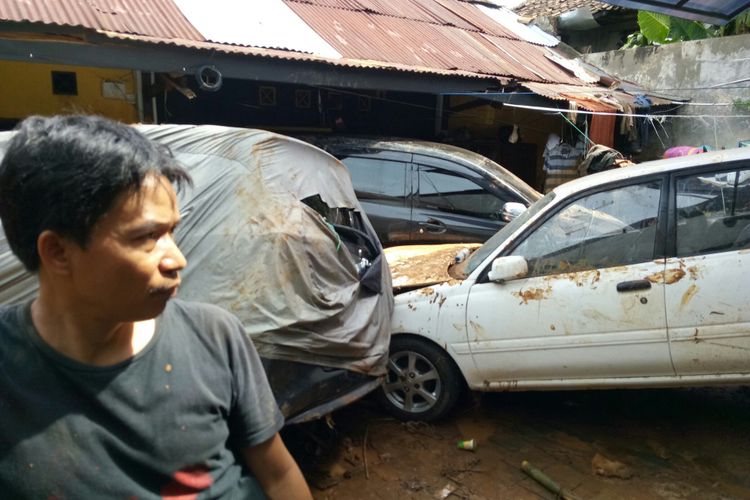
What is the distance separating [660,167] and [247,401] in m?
3.04

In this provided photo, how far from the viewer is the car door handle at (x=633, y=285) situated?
128 inches

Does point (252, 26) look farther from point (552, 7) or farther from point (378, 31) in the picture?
point (552, 7)

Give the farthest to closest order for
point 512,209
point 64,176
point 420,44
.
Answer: point 420,44 → point 512,209 → point 64,176

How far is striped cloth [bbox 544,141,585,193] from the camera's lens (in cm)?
945

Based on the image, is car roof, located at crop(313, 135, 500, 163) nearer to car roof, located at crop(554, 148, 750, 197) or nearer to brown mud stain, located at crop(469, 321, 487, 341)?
car roof, located at crop(554, 148, 750, 197)

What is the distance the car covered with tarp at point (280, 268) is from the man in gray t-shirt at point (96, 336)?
145 centimetres

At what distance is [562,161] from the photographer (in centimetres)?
947

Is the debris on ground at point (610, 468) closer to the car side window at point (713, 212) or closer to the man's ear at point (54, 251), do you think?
the car side window at point (713, 212)

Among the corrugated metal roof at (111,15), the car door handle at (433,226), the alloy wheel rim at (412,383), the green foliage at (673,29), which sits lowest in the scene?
the alloy wheel rim at (412,383)

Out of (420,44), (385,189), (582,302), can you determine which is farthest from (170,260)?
(420,44)

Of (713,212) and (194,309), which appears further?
(713,212)

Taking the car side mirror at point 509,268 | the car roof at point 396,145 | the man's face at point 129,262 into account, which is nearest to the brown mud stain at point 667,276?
the car side mirror at point 509,268

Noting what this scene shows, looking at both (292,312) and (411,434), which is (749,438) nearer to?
(411,434)

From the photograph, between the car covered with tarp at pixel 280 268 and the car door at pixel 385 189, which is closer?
the car covered with tarp at pixel 280 268
